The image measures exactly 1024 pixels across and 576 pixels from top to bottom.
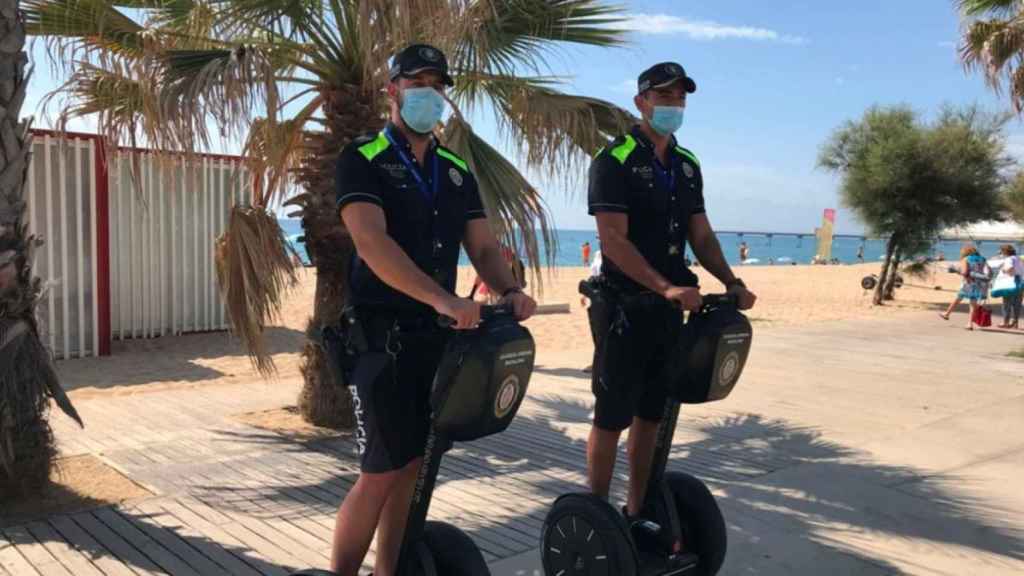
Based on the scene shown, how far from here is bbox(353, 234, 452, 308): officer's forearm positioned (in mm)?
2209

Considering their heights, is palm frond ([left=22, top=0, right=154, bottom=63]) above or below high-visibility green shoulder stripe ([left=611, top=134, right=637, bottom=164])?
above

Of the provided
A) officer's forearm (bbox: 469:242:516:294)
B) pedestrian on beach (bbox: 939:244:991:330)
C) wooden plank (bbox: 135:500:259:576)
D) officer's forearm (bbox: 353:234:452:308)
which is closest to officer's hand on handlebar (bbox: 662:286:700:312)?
officer's forearm (bbox: 469:242:516:294)

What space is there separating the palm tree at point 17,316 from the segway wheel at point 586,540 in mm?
2664

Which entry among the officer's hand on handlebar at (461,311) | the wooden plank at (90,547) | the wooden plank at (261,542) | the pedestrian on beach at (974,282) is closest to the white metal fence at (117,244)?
the wooden plank at (90,547)

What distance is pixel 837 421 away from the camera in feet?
21.2

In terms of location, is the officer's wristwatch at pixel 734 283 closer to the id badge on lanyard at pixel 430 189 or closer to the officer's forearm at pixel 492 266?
the officer's forearm at pixel 492 266

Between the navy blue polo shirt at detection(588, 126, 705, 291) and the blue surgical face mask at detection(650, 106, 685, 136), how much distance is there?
74mm

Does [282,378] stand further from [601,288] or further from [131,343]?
[601,288]

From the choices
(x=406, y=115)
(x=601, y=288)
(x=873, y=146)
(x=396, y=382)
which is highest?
(x=873, y=146)

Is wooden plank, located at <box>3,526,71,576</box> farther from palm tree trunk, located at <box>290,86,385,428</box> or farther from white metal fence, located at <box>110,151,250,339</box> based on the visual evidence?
white metal fence, located at <box>110,151,250,339</box>

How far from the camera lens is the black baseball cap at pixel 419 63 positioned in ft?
7.94

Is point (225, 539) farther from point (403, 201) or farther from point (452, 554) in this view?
point (403, 201)

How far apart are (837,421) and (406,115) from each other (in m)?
5.25

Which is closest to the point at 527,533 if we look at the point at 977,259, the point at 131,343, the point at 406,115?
the point at 406,115
